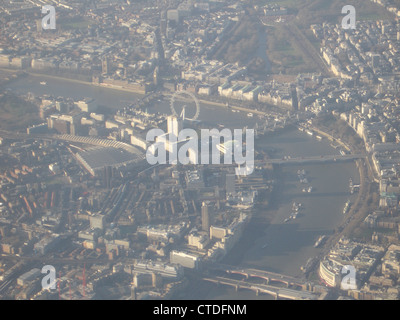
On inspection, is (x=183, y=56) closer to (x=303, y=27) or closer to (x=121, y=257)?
(x=303, y=27)

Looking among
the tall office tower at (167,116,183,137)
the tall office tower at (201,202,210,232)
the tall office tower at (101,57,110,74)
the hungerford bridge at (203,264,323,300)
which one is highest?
the tall office tower at (101,57,110,74)

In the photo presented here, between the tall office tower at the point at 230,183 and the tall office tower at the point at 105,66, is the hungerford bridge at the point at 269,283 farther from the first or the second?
the tall office tower at the point at 105,66

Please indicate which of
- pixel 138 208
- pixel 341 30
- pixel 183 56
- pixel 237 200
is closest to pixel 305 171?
pixel 237 200

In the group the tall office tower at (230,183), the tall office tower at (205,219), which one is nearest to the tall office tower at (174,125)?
the tall office tower at (230,183)

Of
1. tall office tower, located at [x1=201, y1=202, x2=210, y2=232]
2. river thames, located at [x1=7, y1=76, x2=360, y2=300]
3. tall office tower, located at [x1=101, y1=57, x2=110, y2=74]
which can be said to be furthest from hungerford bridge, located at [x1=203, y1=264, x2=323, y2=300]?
tall office tower, located at [x1=101, y1=57, x2=110, y2=74]

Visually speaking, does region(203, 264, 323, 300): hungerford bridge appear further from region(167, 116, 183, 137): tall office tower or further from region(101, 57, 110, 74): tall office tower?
region(101, 57, 110, 74): tall office tower
